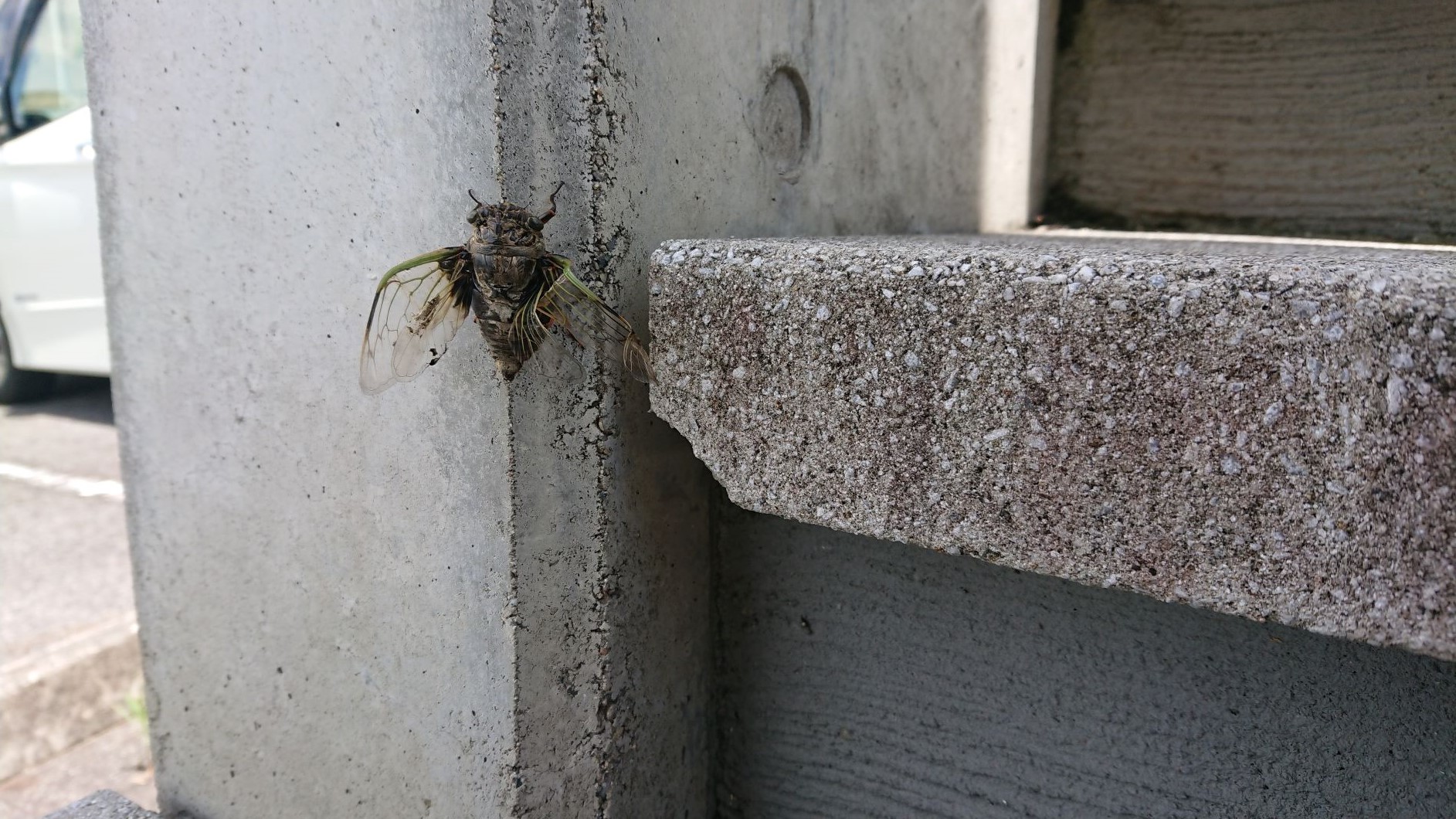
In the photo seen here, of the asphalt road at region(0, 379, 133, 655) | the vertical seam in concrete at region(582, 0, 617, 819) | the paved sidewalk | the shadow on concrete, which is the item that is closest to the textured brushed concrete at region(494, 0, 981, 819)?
the vertical seam in concrete at region(582, 0, 617, 819)

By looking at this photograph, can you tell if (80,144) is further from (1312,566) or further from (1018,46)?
(1312,566)

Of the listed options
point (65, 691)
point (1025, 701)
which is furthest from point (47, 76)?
point (1025, 701)

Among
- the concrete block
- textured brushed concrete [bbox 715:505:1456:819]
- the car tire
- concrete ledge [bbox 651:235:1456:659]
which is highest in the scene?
concrete ledge [bbox 651:235:1456:659]

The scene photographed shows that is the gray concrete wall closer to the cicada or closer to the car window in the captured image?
the cicada

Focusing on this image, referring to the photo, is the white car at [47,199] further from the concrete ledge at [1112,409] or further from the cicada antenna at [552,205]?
the concrete ledge at [1112,409]

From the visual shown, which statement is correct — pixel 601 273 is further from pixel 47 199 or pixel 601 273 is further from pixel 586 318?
pixel 47 199

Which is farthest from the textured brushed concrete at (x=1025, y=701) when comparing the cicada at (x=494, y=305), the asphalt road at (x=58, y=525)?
the asphalt road at (x=58, y=525)

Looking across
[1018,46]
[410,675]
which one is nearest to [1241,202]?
[1018,46]
